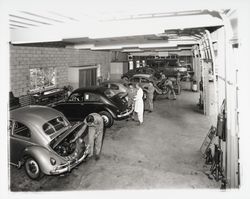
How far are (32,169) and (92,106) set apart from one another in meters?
3.72

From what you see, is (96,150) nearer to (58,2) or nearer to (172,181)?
(172,181)

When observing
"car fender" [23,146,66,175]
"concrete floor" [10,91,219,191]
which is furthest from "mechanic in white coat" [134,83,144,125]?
"car fender" [23,146,66,175]

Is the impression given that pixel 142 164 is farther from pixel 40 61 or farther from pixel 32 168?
pixel 40 61

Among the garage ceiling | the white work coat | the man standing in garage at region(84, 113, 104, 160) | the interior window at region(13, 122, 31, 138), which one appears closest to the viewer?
the garage ceiling

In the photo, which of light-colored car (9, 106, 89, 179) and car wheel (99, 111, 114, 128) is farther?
car wheel (99, 111, 114, 128)

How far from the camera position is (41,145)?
510 cm

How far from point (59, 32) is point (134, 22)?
2.10 meters

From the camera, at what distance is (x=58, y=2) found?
12.1ft

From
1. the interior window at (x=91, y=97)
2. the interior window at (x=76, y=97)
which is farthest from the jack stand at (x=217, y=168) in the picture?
the interior window at (x=76, y=97)

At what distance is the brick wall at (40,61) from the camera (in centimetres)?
884

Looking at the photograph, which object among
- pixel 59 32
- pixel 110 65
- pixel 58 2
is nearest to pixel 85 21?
pixel 59 32

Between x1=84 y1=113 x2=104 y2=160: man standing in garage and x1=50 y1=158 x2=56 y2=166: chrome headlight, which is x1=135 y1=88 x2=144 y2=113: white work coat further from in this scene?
x1=50 y1=158 x2=56 y2=166: chrome headlight

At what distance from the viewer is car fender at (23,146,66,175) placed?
15.8 ft

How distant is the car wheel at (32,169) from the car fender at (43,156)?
170 millimetres
